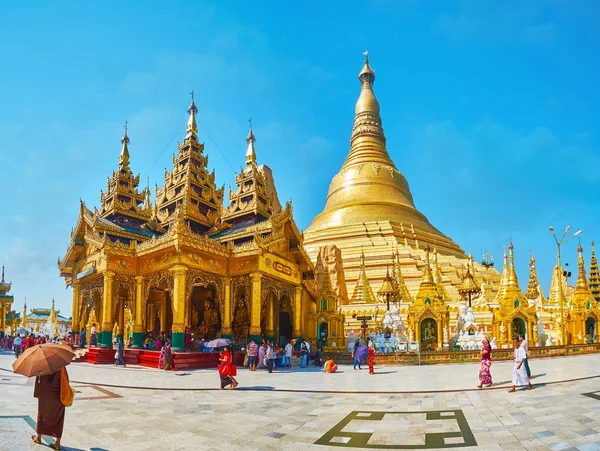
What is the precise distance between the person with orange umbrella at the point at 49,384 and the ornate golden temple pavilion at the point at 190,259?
1392 cm

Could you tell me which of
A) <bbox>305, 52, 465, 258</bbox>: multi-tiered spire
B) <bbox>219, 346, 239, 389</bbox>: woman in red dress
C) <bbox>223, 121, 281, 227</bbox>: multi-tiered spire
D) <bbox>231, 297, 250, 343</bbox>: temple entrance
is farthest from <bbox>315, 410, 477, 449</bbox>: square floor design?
<bbox>305, 52, 465, 258</bbox>: multi-tiered spire

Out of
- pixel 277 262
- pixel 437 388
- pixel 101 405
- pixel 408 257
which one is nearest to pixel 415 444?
pixel 437 388

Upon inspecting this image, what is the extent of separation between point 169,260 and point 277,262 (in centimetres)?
596

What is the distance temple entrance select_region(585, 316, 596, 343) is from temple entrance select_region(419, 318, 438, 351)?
483 inches

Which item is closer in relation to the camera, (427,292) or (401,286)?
(427,292)

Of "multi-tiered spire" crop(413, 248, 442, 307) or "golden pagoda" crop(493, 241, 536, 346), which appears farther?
"multi-tiered spire" crop(413, 248, 442, 307)

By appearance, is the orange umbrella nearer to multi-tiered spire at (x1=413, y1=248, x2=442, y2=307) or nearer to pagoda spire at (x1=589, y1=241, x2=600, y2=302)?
multi-tiered spire at (x1=413, y1=248, x2=442, y2=307)

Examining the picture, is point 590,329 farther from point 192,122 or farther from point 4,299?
point 4,299

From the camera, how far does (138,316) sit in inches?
902

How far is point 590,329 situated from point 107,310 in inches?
1208

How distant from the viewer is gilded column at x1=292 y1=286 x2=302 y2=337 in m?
26.9

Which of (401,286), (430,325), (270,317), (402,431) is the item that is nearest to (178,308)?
(270,317)

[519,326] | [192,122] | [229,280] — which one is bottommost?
[519,326]

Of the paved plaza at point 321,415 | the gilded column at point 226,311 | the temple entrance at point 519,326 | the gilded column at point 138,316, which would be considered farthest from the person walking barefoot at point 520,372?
the gilded column at point 138,316
